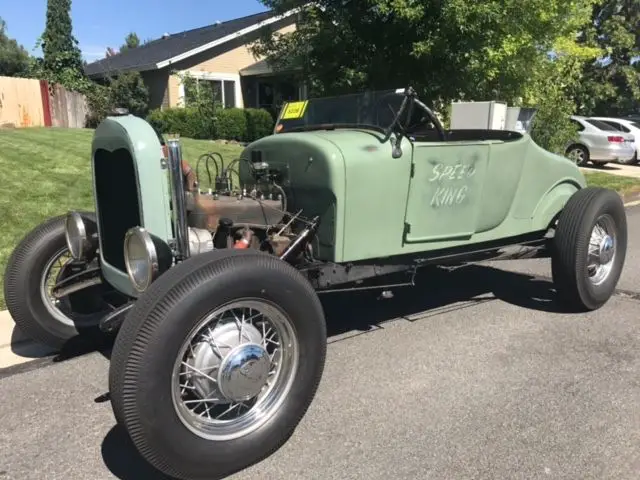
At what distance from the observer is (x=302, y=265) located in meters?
3.68

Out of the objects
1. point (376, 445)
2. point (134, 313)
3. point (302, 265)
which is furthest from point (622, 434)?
point (134, 313)

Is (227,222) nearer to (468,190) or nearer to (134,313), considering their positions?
(134,313)

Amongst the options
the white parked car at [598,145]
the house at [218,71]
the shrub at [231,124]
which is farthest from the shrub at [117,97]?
the white parked car at [598,145]

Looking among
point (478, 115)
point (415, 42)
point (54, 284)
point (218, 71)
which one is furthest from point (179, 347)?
point (218, 71)

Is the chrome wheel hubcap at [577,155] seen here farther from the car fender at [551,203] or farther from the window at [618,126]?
the car fender at [551,203]

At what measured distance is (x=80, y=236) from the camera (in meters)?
3.66

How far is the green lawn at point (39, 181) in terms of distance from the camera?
22.0ft

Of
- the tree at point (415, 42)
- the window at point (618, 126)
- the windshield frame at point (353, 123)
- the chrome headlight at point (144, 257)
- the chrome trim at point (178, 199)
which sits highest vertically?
the tree at point (415, 42)

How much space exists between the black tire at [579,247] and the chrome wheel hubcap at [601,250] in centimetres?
5

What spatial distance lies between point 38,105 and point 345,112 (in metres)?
16.3

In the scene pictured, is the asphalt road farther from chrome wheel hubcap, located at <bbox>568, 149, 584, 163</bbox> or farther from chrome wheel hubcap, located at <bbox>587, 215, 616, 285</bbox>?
chrome wheel hubcap, located at <bbox>568, 149, 584, 163</bbox>

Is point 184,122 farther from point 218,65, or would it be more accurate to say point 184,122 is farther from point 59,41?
point 59,41

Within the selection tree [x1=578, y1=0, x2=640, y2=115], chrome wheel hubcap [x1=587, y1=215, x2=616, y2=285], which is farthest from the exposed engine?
tree [x1=578, y1=0, x2=640, y2=115]

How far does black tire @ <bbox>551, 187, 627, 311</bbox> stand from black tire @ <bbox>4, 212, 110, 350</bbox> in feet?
11.2
